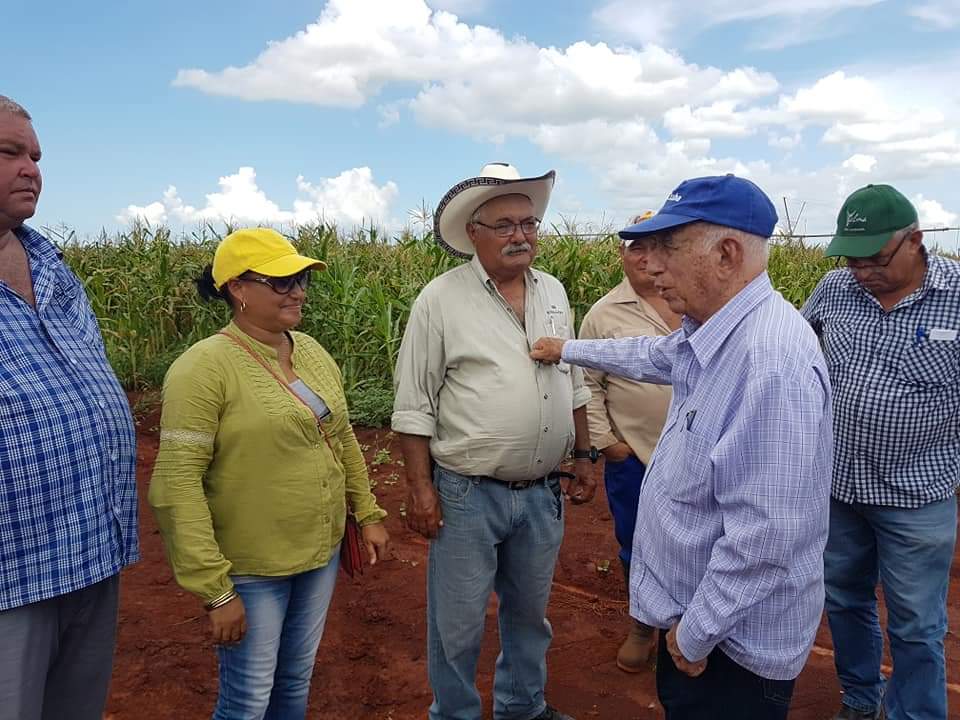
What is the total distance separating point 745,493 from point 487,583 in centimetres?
133

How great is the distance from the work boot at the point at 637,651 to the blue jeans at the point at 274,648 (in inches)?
62.3

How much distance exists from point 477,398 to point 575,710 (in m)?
1.52

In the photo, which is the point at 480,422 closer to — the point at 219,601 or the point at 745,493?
the point at 219,601

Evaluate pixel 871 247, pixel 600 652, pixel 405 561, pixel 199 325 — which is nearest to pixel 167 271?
pixel 199 325

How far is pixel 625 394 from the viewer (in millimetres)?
3178

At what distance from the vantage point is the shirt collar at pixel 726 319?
1.74 m

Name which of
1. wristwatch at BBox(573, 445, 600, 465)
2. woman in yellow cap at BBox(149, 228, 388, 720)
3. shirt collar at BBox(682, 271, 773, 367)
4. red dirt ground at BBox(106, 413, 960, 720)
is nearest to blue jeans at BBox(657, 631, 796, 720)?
shirt collar at BBox(682, 271, 773, 367)

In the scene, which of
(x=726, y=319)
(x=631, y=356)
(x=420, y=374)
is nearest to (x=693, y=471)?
(x=726, y=319)

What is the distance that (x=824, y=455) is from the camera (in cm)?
169

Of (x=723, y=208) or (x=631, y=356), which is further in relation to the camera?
(x=631, y=356)

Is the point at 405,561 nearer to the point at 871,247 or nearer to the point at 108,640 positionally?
the point at 108,640

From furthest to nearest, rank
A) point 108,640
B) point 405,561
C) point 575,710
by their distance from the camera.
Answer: point 405,561 < point 575,710 < point 108,640

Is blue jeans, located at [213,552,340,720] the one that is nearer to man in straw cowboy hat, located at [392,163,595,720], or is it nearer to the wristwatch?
man in straw cowboy hat, located at [392,163,595,720]

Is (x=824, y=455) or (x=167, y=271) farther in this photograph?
(x=167, y=271)
